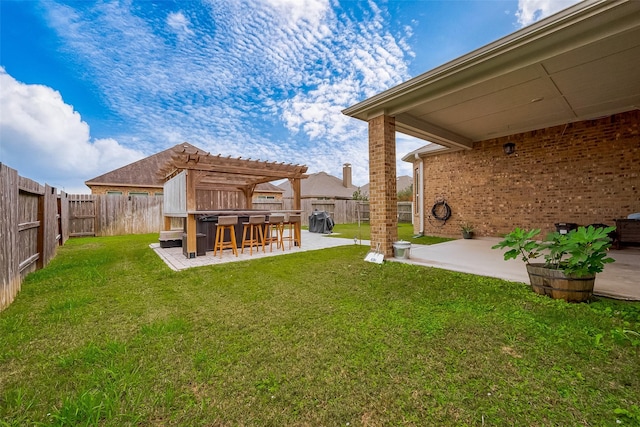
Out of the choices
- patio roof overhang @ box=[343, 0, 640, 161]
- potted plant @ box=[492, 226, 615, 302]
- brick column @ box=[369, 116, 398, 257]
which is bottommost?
potted plant @ box=[492, 226, 615, 302]

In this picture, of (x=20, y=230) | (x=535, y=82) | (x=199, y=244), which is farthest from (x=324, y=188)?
(x=20, y=230)

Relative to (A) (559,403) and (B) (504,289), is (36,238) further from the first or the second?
(B) (504,289)

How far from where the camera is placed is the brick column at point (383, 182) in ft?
17.8

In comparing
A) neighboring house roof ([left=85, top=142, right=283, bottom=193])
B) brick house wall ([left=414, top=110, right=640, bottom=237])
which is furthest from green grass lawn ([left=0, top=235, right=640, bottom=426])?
neighboring house roof ([left=85, top=142, right=283, bottom=193])

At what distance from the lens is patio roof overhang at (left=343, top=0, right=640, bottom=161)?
3.17m


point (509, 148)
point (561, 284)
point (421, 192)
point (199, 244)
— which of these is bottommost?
point (561, 284)

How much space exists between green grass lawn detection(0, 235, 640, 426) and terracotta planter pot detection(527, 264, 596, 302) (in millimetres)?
127

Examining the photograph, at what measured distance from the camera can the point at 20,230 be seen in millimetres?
3934

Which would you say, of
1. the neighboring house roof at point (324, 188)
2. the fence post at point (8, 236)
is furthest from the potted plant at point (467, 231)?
the neighboring house roof at point (324, 188)

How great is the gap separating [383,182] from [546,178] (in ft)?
16.7

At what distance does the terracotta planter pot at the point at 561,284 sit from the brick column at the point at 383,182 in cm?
260

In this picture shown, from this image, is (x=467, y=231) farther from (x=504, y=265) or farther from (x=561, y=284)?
(x=561, y=284)

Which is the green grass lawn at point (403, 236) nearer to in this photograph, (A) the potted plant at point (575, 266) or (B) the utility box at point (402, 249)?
(B) the utility box at point (402, 249)

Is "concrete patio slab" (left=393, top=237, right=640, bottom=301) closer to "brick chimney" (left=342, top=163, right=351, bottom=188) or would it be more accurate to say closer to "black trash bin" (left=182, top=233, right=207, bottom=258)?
"black trash bin" (left=182, top=233, right=207, bottom=258)
